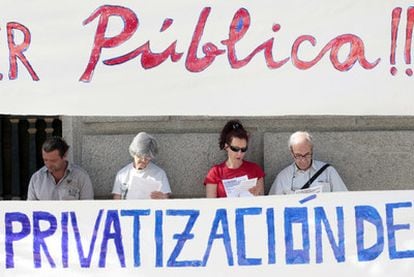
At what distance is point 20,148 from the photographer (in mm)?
6547

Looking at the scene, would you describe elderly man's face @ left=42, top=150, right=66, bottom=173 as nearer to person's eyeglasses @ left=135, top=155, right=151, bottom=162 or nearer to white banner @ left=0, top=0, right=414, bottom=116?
person's eyeglasses @ left=135, top=155, right=151, bottom=162

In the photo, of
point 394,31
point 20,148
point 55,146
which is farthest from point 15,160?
point 394,31

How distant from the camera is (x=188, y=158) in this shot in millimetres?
6309

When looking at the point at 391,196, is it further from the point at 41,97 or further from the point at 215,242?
the point at 41,97

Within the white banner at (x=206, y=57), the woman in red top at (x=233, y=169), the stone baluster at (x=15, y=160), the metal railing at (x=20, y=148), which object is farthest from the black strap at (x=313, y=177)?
the stone baluster at (x=15, y=160)

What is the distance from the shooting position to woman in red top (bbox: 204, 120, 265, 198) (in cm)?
574

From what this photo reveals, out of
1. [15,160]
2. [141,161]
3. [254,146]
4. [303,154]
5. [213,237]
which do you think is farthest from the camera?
[15,160]

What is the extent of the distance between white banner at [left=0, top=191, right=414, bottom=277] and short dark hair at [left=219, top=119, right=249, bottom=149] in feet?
2.22

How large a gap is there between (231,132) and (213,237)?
0.86 metres

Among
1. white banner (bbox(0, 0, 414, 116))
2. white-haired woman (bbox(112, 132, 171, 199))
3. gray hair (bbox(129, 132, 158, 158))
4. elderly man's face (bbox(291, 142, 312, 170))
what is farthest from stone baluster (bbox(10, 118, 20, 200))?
elderly man's face (bbox(291, 142, 312, 170))

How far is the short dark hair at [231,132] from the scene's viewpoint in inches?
226

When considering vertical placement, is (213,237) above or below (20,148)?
below

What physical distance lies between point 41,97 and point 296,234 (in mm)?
1643

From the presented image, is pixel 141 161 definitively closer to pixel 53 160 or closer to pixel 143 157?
pixel 143 157
